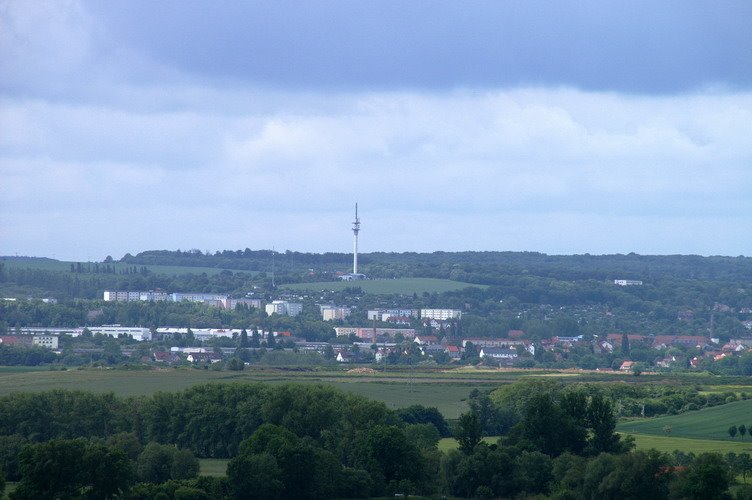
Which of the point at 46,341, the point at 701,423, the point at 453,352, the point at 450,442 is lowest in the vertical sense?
the point at 450,442

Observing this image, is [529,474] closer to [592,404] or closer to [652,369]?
[592,404]

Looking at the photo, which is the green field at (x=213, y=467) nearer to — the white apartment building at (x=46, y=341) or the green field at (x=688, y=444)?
the green field at (x=688, y=444)

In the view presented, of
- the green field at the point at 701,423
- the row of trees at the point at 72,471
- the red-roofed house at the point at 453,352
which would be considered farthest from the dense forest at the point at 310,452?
the red-roofed house at the point at 453,352

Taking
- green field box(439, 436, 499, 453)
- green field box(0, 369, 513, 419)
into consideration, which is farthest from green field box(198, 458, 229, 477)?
green field box(0, 369, 513, 419)

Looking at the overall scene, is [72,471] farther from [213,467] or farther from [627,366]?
[627,366]

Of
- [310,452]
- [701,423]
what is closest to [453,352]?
[701,423]

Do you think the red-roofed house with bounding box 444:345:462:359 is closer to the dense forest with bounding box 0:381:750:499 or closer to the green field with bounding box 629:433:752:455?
the dense forest with bounding box 0:381:750:499
